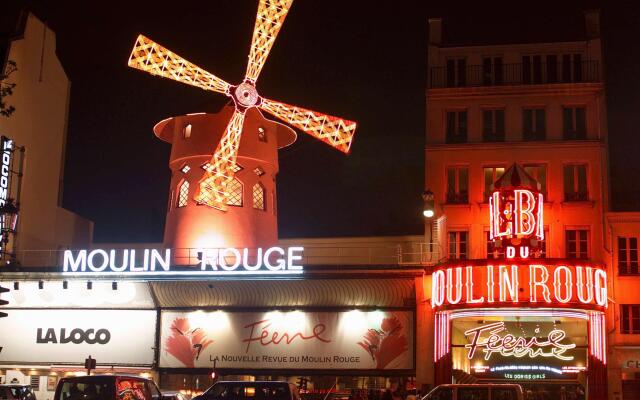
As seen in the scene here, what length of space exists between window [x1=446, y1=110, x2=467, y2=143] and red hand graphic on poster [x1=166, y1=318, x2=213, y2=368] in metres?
9.17

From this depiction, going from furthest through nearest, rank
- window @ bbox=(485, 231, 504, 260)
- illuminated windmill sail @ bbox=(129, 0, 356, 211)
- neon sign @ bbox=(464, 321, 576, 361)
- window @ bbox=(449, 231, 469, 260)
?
illuminated windmill sail @ bbox=(129, 0, 356, 211), window @ bbox=(449, 231, 469, 260), window @ bbox=(485, 231, 504, 260), neon sign @ bbox=(464, 321, 576, 361)

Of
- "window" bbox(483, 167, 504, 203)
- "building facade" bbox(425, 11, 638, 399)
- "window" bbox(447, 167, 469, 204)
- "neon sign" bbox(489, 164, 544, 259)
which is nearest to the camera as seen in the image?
"neon sign" bbox(489, 164, 544, 259)

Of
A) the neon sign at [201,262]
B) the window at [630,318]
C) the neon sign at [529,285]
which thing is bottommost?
the window at [630,318]

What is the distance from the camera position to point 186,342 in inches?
1164

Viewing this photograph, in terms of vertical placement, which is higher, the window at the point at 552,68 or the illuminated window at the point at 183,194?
the window at the point at 552,68

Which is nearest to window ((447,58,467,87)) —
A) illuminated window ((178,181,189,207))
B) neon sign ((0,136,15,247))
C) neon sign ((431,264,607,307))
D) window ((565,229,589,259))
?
window ((565,229,589,259))

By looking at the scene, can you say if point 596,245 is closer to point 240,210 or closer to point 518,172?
point 518,172

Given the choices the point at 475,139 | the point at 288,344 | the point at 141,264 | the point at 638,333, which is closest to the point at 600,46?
the point at 475,139

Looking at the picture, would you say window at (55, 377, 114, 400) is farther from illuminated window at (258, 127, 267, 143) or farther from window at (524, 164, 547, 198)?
window at (524, 164, 547, 198)

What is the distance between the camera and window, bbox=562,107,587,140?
28.9 m

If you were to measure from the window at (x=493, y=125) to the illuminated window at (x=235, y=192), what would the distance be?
7411 mm

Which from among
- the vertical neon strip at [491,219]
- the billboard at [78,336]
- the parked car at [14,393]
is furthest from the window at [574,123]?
the parked car at [14,393]

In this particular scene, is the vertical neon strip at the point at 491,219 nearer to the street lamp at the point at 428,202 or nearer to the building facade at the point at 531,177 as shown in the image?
the building facade at the point at 531,177

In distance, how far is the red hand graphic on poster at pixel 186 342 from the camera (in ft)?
96.5
